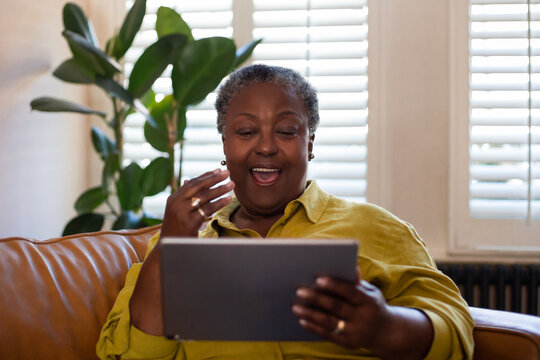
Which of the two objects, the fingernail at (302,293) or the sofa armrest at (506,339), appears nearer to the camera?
the fingernail at (302,293)

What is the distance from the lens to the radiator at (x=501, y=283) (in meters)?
2.46

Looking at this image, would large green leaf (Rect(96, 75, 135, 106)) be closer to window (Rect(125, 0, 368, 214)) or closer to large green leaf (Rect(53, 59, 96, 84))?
large green leaf (Rect(53, 59, 96, 84))

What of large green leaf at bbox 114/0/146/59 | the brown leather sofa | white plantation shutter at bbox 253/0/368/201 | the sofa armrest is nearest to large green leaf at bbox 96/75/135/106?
large green leaf at bbox 114/0/146/59

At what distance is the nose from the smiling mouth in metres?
0.04

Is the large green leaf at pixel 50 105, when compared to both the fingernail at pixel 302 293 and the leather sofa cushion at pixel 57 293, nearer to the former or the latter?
the leather sofa cushion at pixel 57 293

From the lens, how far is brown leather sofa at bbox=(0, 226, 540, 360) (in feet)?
4.24

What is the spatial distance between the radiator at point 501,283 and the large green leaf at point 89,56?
5.00 feet

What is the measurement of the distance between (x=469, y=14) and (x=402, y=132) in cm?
54

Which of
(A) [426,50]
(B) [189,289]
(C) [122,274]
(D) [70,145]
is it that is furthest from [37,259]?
(A) [426,50]

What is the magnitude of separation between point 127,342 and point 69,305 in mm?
240

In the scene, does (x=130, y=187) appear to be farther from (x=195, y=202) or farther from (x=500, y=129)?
(x=500, y=129)

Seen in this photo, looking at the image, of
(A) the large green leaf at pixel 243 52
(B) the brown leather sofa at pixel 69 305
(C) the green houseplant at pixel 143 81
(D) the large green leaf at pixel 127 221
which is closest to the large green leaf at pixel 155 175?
(C) the green houseplant at pixel 143 81

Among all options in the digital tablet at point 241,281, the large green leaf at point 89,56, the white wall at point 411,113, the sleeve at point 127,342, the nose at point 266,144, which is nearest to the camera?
the digital tablet at point 241,281

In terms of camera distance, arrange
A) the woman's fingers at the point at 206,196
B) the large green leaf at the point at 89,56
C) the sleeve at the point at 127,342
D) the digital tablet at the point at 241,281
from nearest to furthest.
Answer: the digital tablet at the point at 241,281
the woman's fingers at the point at 206,196
the sleeve at the point at 127,342
the large green leaf at the point at 89,56
